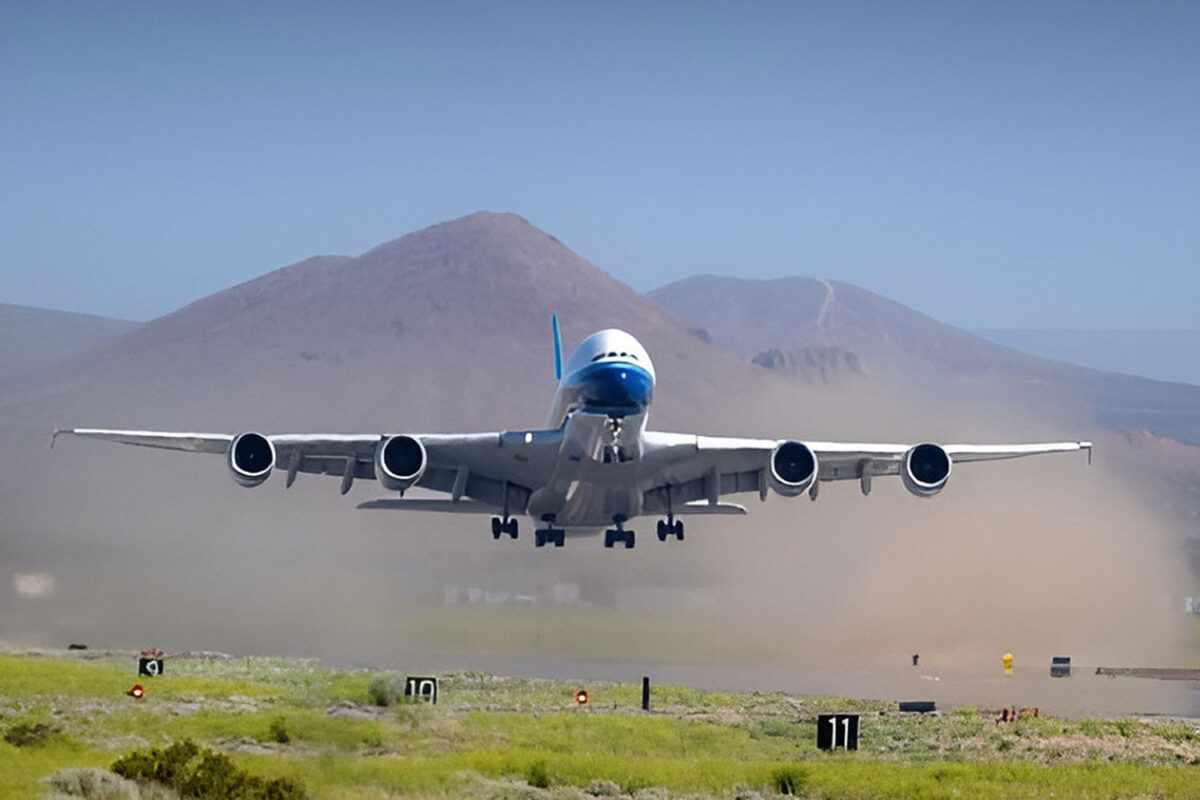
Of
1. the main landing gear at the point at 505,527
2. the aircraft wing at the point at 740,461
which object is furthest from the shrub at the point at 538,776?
the main landing gear at the point at 505,527

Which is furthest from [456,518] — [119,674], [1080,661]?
[119,674]

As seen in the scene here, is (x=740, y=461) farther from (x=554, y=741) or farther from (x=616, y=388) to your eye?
(x=554, y=741)

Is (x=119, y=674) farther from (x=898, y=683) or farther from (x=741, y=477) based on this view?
(x=898, y=683)

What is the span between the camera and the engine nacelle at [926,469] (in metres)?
58.0

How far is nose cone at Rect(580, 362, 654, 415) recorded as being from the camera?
52219 millimetres

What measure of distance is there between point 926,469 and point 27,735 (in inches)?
1139

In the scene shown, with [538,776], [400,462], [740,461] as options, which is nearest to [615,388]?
[400,462]

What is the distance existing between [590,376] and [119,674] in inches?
903

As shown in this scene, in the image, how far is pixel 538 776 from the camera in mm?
41500

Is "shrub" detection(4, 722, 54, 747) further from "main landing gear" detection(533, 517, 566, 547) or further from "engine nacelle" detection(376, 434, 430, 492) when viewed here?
"main landing gear" detection(533, 517, 566, 547)

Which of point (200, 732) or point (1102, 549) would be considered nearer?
point (200, 732)

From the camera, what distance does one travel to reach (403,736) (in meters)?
44.8

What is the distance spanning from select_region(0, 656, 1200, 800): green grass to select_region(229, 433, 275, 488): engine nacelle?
665 cm

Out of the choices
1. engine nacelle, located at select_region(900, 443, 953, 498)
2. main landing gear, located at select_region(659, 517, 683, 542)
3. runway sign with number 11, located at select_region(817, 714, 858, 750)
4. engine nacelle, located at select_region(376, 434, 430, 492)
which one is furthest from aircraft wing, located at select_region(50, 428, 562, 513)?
runway sign with number 11, located at select_region(817, 714, 858, 750)
